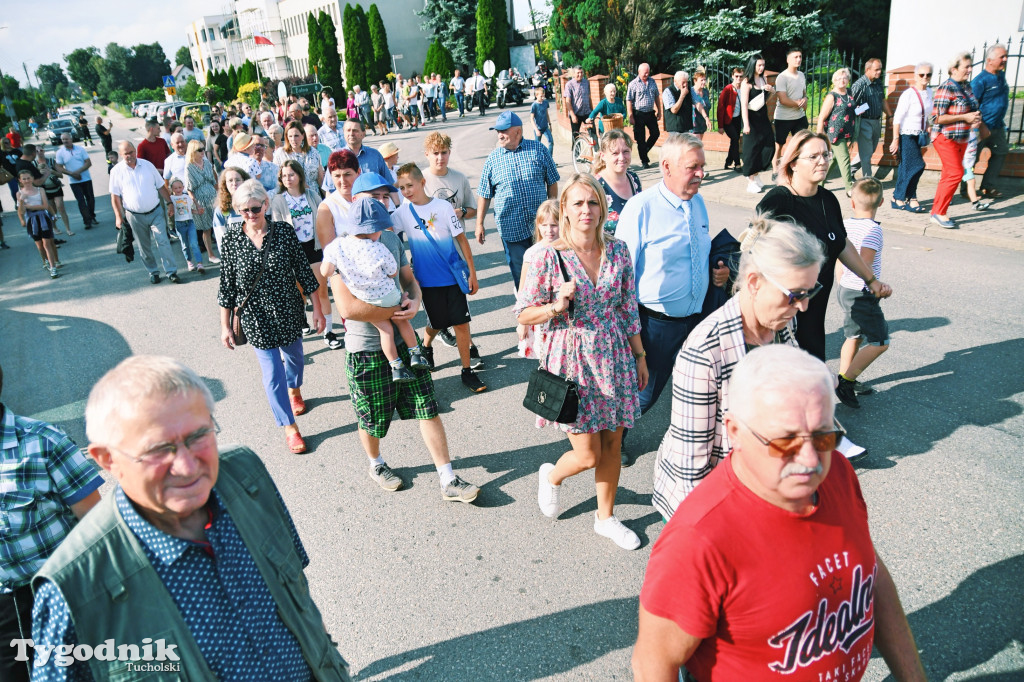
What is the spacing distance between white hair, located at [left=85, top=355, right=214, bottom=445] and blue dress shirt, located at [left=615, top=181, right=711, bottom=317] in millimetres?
2925

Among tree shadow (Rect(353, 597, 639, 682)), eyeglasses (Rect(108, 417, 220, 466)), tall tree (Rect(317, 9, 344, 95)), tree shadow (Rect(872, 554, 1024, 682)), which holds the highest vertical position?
tall tree (Rect(317, 9, 344, 95))

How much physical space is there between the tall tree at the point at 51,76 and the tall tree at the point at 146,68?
44450mm

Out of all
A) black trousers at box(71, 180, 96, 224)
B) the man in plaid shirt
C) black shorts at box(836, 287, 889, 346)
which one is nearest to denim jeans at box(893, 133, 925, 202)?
black shorts at box(836, 287, 889, 346)

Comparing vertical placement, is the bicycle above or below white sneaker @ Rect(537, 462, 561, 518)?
above

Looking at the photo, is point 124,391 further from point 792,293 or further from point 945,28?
point 945,28

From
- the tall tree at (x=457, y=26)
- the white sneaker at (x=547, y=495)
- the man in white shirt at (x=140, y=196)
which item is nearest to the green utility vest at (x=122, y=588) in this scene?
the white sneaker at (x=547, y=495)

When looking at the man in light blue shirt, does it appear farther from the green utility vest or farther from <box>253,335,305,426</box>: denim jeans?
the green utility vest

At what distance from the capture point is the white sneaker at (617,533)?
3.81 meters

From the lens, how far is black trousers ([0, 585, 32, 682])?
2264mm

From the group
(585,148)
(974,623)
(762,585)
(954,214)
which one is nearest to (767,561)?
(762,585)

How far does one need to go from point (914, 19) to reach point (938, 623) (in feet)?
70.9

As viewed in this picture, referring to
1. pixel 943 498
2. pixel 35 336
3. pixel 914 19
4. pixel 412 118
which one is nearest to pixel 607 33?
pixel 914 19

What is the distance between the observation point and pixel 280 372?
16.5 feet

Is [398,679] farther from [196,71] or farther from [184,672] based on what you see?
[196,71]
